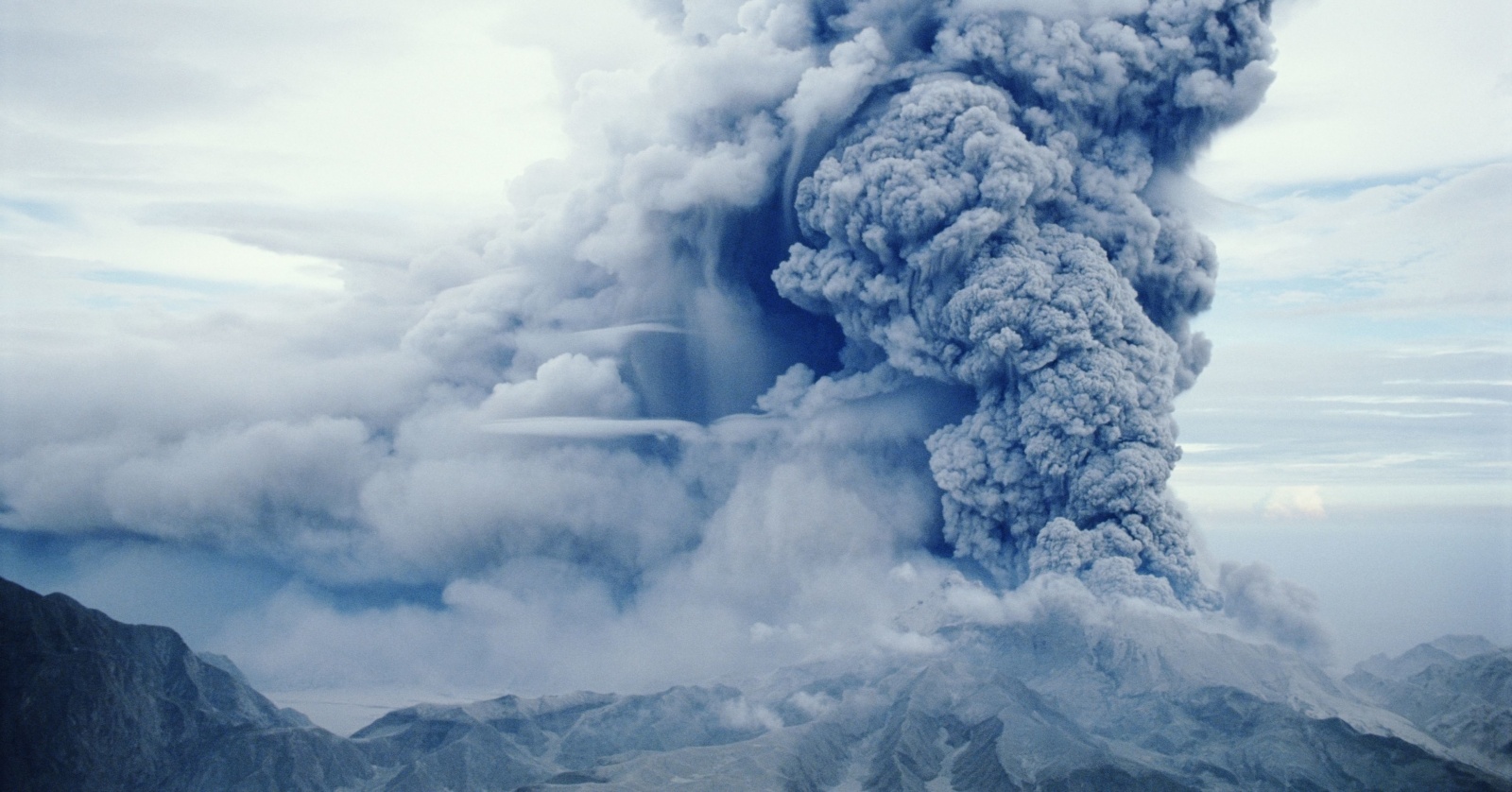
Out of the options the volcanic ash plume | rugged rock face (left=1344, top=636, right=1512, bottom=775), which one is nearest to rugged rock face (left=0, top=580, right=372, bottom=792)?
the volcanic ash plume

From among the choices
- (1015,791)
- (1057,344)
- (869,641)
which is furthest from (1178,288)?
(1015,791)

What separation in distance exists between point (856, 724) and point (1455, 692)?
2275 cm

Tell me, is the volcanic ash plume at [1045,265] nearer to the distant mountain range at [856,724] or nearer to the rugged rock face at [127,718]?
the distant mountain range at [856,724]

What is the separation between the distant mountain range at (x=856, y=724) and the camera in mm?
27297

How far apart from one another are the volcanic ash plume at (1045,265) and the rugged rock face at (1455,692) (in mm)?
16664

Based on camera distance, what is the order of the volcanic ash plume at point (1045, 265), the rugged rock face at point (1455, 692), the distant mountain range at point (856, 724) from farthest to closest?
1. the rugged rock face at point (1455, 692)
2. the distant mountain range at point (856, 724)
3. the volcanic ash plume at point (1045, 265)

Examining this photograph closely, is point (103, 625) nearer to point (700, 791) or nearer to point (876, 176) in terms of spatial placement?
point (700, 791)

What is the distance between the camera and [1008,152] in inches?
966

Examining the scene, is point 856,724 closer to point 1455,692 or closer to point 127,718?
point 1455,692

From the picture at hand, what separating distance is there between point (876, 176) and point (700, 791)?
2020 centimetres

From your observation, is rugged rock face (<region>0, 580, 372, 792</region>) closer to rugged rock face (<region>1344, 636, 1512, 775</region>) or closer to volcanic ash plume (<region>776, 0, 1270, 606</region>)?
volcanic ash plume (<region>776, 0, 1270, 606</region>)

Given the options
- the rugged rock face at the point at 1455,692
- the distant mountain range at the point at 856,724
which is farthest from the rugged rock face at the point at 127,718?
the rugged rock face at the point at 1455,692

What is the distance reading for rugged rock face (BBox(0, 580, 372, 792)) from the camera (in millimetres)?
24766

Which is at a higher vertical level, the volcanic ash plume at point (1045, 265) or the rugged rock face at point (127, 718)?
the volcanic ash plume at point (1045, 265)
